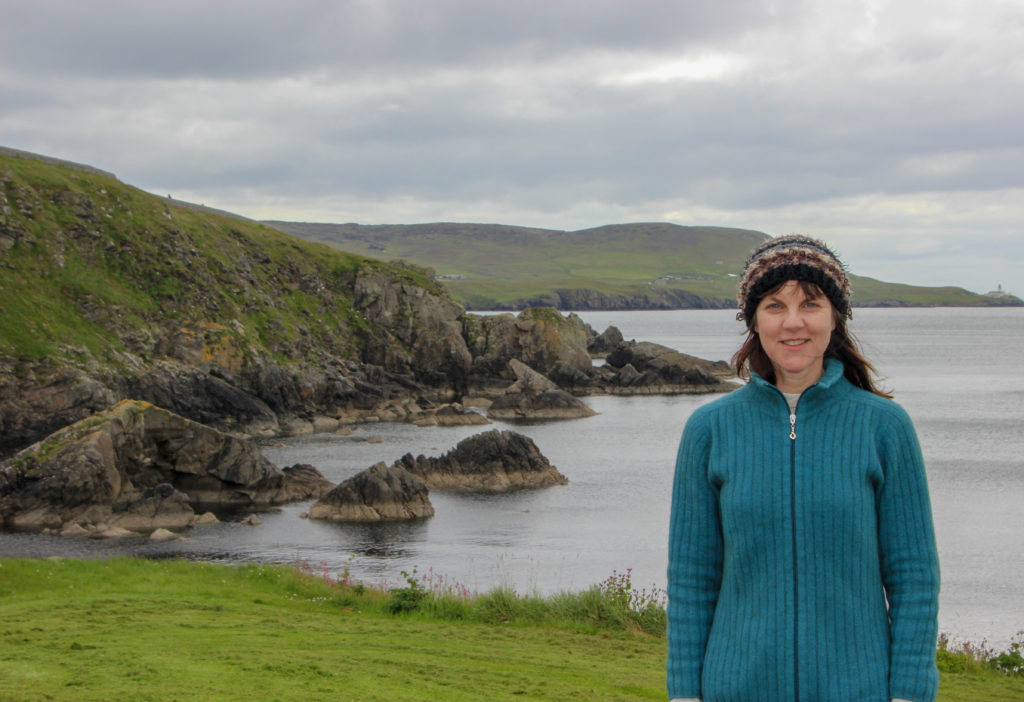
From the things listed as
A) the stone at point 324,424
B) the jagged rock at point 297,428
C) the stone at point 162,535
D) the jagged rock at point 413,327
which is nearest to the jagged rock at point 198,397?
the jagged rock at point 297,428

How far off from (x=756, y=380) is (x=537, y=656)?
10.8 m

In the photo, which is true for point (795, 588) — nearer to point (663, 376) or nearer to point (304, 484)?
point (304, 484)

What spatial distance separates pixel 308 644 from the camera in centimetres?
1414

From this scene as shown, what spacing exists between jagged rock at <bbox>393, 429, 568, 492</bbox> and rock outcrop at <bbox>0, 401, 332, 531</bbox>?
584cm

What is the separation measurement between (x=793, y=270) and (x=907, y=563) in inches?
51.1

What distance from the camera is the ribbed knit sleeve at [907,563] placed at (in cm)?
386


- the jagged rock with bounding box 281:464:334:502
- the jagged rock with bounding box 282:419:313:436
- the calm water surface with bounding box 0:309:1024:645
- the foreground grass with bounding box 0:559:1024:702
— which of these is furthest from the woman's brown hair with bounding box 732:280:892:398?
the jagged rock with bounding box 282:419:313:436

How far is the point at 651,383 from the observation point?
9588cm

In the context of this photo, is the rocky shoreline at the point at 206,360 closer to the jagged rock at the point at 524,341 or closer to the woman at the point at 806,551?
the jagged rock at the point at 524,341

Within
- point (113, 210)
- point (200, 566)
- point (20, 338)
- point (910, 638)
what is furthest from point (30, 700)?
point (113, 210)

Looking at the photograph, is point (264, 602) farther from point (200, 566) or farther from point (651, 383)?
point (651, 383)

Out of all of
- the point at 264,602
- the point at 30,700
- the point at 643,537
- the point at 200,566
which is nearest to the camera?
the point at 30,700

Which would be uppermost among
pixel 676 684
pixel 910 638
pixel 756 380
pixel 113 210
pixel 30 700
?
pixel 113 210

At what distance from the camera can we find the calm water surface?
32.9m
